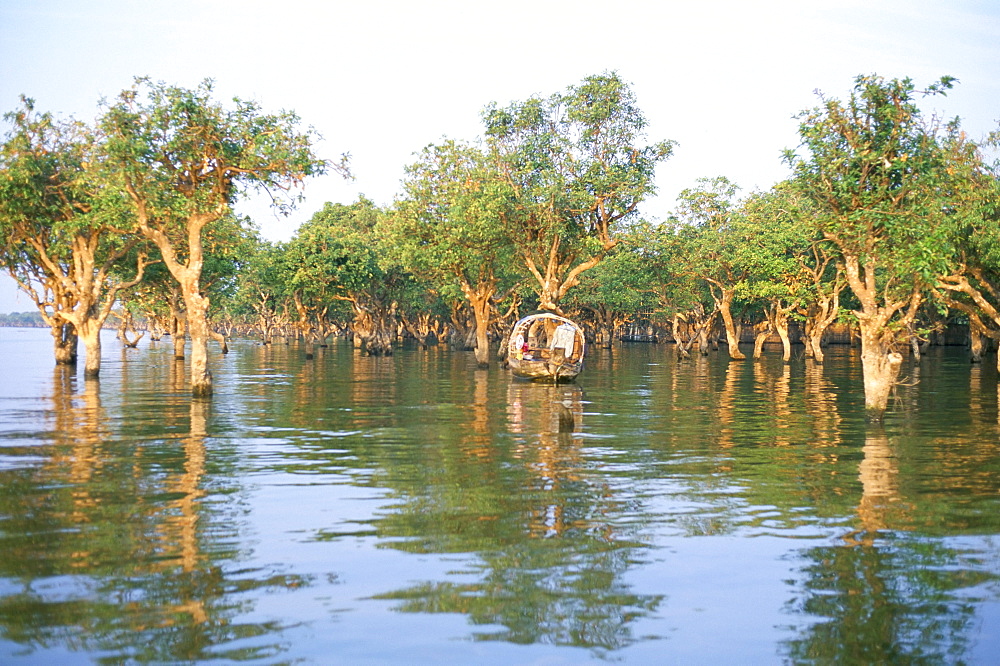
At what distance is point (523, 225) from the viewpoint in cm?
4984

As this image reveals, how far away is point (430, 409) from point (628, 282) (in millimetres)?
50137

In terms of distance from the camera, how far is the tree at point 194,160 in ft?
93.5

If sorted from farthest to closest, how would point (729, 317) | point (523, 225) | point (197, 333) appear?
point (729, 317)
point (523, 225)
point (197, 333)

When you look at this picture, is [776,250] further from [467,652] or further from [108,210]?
[467,652]

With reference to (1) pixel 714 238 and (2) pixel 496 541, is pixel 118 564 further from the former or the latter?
(1) pixel 714 238

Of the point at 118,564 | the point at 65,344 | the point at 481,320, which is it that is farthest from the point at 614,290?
the point at 118,564

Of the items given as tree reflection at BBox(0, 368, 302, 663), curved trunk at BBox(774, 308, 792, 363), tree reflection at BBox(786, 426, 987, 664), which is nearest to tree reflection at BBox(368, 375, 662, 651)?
tree reflection at BBox(786, 426, 987, 664)

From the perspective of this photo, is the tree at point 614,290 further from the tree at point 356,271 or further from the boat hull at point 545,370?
the tree at point 356,271

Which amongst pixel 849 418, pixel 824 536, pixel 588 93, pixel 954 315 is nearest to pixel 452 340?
pixel 954 315

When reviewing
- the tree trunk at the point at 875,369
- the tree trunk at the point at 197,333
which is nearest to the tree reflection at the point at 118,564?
the tree trunk at the point at 197,333

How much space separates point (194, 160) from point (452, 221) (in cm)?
2265

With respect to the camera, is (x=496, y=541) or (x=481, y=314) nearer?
(x=496, y=541)

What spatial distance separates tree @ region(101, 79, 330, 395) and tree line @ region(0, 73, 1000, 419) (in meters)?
0.07

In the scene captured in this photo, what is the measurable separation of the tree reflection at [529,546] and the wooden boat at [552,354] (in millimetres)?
21916
